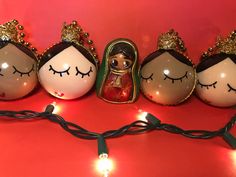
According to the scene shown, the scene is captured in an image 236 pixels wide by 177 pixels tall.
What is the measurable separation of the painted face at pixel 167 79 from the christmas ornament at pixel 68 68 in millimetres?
191

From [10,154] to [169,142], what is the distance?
0.44 m

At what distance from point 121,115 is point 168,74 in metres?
0.20

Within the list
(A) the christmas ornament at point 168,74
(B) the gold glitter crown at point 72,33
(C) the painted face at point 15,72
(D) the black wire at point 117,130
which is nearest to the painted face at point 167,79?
(A) the christmas ornament at point 168,74

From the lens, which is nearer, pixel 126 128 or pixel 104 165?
pixel 104 165

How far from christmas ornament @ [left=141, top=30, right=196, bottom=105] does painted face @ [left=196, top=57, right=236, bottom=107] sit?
4 cm

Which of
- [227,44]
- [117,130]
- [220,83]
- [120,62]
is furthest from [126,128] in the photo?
[227,44]

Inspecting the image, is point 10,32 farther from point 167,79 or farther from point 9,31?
point 167,79

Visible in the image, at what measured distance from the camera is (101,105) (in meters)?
1.10

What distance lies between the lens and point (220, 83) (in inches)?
40.6

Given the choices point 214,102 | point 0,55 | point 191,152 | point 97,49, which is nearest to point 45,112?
point 0,55

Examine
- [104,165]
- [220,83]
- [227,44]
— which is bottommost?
[104,165]

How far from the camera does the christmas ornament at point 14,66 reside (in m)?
1.00

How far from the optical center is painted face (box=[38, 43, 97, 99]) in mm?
1018

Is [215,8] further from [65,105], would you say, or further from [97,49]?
[65,105]
